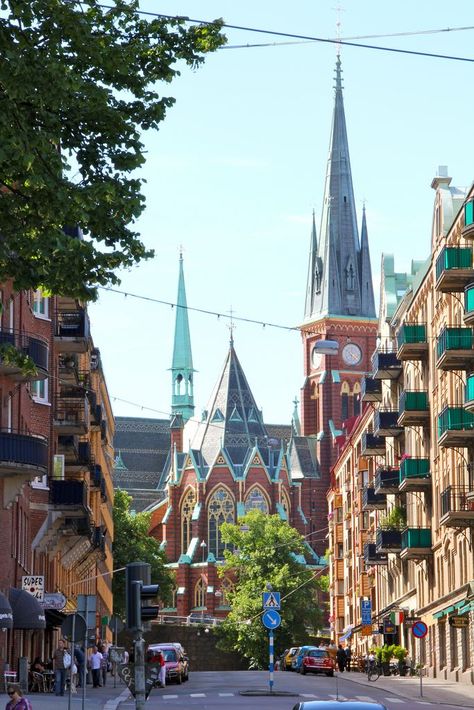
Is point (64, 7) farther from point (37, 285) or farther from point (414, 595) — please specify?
point (414, 595)

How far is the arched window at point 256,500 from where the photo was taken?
441ft

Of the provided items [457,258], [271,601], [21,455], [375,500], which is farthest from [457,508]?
[375,500]

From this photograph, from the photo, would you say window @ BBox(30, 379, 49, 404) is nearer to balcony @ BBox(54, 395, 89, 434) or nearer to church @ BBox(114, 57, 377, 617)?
balcony @ BBox(54, 395, 89, 434)

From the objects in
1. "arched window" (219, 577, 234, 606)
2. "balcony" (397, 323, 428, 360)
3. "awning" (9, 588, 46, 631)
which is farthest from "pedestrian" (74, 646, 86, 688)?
"arched window" (219, 577, 234, 606)

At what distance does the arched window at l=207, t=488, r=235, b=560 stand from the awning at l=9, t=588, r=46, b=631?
9170 centimetres

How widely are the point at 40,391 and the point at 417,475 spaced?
1857 cm

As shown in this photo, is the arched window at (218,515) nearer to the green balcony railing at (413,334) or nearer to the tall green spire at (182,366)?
the tall green spire at (182,366)

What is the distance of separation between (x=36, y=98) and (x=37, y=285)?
263cm

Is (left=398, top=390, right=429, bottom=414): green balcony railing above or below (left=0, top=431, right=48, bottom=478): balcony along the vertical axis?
above

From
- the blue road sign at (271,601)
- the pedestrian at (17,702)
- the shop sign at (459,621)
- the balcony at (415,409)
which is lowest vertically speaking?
the pedestrian at (17,702)

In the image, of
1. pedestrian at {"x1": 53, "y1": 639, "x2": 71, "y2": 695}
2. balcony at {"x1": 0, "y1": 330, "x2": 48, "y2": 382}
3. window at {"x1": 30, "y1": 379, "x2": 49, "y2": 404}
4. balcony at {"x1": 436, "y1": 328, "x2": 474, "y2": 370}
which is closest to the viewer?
balcony at {"x1": 0, "y1": 330, "x2": 48, "y2": 382}

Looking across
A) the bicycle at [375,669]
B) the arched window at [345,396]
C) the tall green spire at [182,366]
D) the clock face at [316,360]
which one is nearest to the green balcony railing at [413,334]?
the bicycle at [375,669]

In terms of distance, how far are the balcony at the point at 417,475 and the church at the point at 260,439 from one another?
6746 centimetres

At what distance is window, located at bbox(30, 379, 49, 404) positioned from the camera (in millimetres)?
49984
